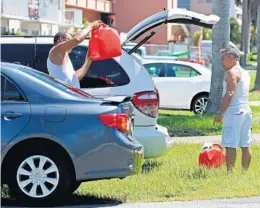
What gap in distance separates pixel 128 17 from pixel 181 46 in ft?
75.2

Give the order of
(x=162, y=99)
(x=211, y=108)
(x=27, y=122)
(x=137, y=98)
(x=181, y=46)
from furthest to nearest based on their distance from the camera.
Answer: (x=181, y=46) < (x=162, y=99) < (x=211, y=108) < (x=137, y=98) < (x=27, y=122)

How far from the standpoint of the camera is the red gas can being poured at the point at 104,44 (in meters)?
9.27

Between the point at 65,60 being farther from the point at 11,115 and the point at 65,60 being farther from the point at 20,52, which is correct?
the point at 11,115

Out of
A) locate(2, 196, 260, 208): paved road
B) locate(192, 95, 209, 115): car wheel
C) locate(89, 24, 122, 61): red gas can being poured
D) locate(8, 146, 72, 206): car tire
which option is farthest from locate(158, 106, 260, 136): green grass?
locate(8, 146, 72, 206): car tire

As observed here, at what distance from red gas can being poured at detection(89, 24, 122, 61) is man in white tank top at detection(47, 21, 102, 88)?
12cm

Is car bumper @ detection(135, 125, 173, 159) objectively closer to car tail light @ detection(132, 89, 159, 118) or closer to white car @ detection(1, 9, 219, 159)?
white car @ detection(1, 9, 219, 159)

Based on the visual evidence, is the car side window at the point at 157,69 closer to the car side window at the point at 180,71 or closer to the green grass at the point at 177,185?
the car side window at the point at 180,71

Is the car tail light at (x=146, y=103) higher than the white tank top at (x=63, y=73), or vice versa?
the white tank top at (x=63, y=73)

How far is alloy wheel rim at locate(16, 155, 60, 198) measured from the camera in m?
7.66

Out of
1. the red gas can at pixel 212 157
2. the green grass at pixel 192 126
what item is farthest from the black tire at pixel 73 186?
the green grass at pixel 192 126

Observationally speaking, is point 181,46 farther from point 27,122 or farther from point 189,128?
point 27,122

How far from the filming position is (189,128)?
1515cm

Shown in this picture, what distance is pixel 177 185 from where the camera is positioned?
880cm

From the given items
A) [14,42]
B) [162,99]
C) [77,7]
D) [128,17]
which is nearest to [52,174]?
[14,42]
